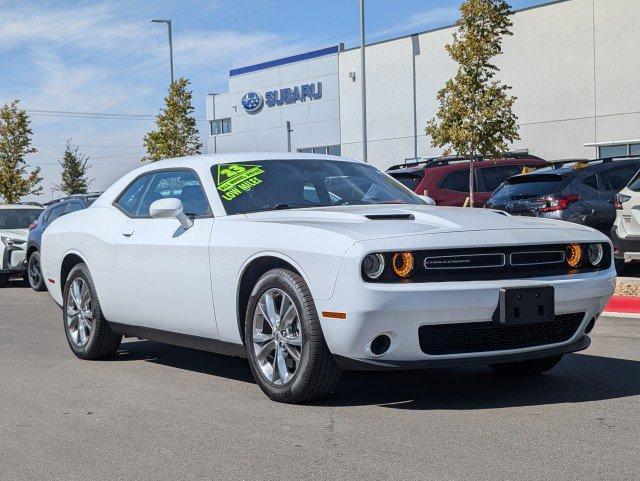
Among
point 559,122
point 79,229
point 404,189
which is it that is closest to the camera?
point 404,189

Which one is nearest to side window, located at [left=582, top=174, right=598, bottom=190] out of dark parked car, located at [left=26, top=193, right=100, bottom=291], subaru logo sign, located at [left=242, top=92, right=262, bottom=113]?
dark parked car, located at [left=26, top=193, right=100, bottom=291]

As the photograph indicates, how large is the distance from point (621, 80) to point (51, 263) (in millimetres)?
26799

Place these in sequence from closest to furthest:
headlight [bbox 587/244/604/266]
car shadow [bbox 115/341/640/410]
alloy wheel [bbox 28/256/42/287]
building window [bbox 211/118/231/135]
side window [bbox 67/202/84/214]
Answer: car shadow [bbox 115/341/640/410] < headlight [bbox 587/244/604/266] < alloy wheel [bbox 28/256/42/287] < side window [bbox 67/202/84/214] < building window [bbox 211/118/231/135]

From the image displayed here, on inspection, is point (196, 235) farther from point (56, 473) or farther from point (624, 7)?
point (624, 7)

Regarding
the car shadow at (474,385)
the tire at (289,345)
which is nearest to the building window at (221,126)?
the car shadow at (474,385)

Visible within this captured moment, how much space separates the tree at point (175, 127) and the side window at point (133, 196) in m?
26.3

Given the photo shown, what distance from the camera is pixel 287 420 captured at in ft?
18.1

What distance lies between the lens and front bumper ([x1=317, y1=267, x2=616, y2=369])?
17.6 feet

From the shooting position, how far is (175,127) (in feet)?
112

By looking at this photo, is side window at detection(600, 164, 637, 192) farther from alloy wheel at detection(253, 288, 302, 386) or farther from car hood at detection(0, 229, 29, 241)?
alloy wheel at detection(253, 288, 302, 386)

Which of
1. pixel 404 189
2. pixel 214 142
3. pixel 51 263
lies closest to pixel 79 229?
pixel 51 263

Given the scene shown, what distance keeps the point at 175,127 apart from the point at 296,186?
2779cm

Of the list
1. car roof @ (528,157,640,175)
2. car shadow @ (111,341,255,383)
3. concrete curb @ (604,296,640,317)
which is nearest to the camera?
car shadow @ (111,341,255,383)

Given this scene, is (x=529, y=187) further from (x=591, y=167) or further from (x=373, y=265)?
(x=373, y=265)
